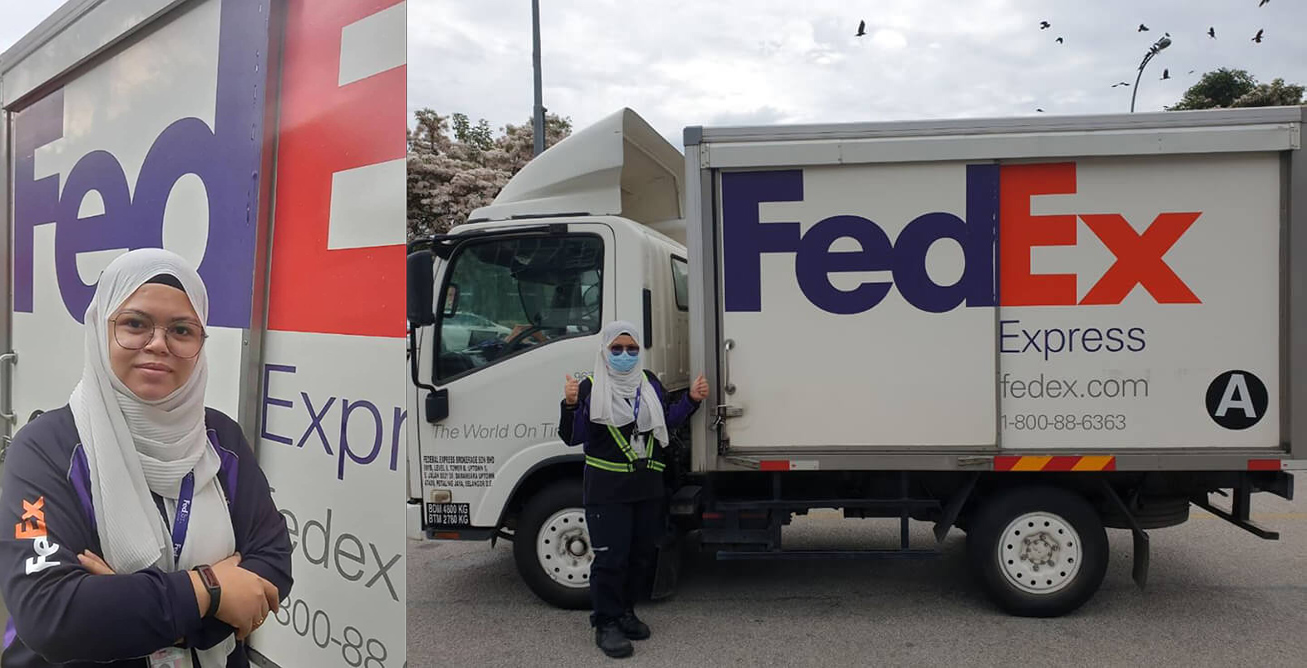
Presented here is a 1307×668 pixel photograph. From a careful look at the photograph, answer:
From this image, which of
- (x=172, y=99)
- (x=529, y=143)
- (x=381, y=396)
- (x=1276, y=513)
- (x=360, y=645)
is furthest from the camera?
(x=529, y=143)

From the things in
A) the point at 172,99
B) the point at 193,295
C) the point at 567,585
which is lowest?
the point at 567,585

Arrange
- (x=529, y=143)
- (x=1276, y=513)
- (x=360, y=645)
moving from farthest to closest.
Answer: (x=529, y=143), (x=1276, y=513), (x=360, y=645)

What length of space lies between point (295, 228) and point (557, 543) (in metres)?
3.51

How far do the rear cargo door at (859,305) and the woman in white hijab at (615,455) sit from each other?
19.7 inches

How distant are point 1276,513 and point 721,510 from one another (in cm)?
529

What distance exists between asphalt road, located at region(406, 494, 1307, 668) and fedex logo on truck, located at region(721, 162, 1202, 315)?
176 cm

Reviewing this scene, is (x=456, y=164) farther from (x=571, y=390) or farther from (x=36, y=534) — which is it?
(x=36, y=534)

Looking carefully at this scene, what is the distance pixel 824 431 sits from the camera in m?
4.39

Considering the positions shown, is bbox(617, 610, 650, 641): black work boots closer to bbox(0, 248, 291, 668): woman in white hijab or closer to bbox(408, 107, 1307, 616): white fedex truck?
bbox(408, 107, 1307, 616): white fedex truck

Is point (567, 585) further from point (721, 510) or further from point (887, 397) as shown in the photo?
point (887, 397)

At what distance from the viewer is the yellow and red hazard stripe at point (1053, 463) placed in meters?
4.21

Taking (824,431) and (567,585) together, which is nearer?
(824,431)

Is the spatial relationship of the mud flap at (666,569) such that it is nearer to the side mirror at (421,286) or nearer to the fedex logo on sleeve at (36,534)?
the side mirror at (421,286)

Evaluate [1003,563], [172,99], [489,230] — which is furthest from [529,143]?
[172,99]
